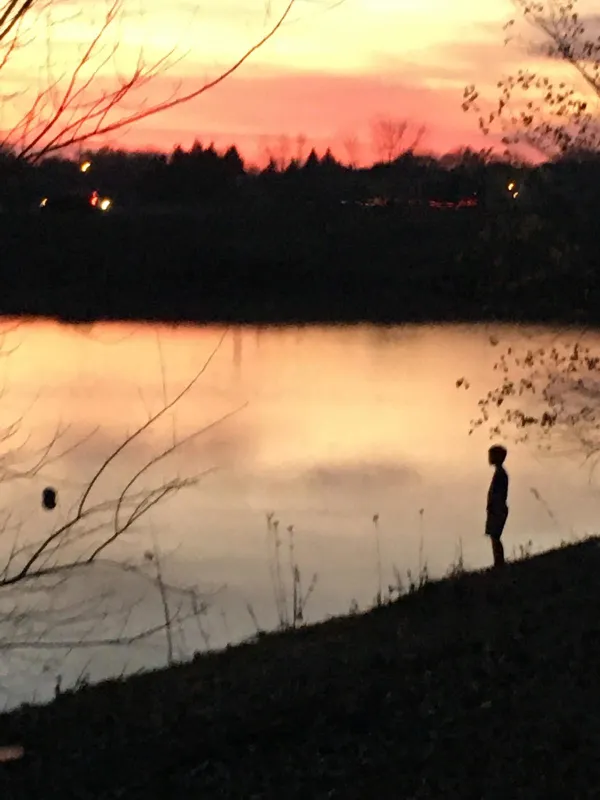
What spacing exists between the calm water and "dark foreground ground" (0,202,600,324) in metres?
0.54

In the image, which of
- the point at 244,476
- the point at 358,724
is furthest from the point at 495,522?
the point at 244,476

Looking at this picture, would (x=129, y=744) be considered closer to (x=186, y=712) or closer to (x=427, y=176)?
(x=186, y=712)

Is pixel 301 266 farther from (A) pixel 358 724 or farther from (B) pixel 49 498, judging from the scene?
(A) pixel 358 724

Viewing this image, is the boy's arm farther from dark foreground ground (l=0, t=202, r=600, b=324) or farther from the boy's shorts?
dark foreground ground (l=0, t=202, r=600, b=324)

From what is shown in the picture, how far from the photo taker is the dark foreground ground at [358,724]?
5395 mm

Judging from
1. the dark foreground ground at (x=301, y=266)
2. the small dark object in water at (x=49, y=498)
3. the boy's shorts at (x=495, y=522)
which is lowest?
the boy's shorts at (x=495, y=522)

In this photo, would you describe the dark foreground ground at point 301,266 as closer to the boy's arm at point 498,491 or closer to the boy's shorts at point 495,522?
the boy's arm at point 498,491

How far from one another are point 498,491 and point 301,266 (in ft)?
106

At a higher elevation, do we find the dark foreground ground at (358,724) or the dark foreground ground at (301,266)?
the dark foreground ground at (301,266)

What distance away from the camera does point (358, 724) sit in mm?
6117

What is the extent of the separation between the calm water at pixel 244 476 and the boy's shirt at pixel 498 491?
1.78 meters

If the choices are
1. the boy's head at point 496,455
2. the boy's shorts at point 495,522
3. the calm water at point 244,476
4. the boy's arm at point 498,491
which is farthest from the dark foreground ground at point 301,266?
the boy's shorts at point 495,522

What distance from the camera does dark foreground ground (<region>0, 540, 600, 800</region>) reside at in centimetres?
539

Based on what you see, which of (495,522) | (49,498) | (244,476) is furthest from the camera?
(244,476)
